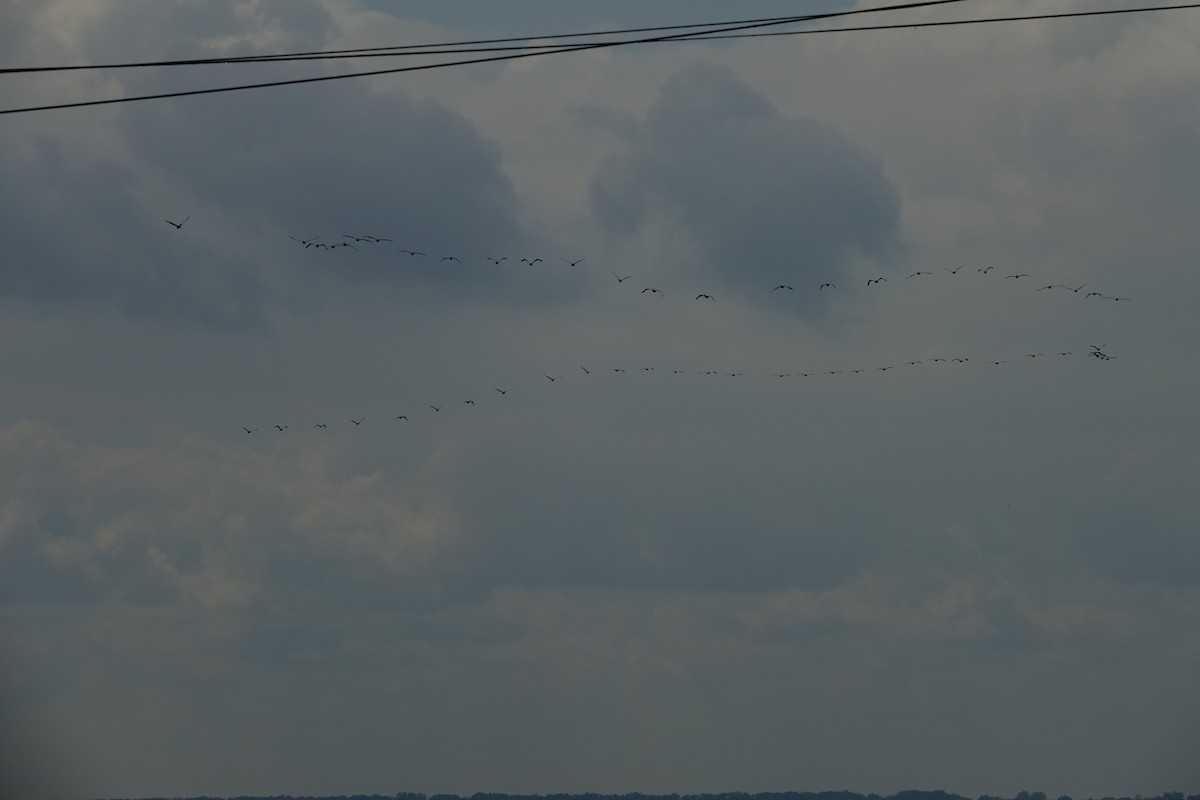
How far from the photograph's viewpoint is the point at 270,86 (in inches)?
1773

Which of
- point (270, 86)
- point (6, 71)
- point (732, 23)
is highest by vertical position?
point (732, 23)

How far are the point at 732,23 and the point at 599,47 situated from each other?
495 cm

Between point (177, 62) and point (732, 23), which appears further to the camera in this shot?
point (732, 23)

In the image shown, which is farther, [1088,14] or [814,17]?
[1088,14]

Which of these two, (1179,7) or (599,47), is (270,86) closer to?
(599,47)

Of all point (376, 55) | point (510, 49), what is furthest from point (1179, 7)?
point (376, 55)

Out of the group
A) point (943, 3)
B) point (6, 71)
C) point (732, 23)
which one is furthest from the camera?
point (732, 23)

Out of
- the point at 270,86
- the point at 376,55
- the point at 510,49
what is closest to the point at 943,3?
the point at 510,49

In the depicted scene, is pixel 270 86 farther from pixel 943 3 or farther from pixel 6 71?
pixel 943 3

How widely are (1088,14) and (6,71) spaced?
3489 centimetres

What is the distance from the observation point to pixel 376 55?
44.8 m

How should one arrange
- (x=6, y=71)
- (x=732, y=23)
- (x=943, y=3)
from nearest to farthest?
(x=6, y=71), (x=943, y=3), (x=732, y=23)

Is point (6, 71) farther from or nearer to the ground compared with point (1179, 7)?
nearer to the ground

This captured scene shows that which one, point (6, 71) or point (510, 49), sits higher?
point (510, 49)
